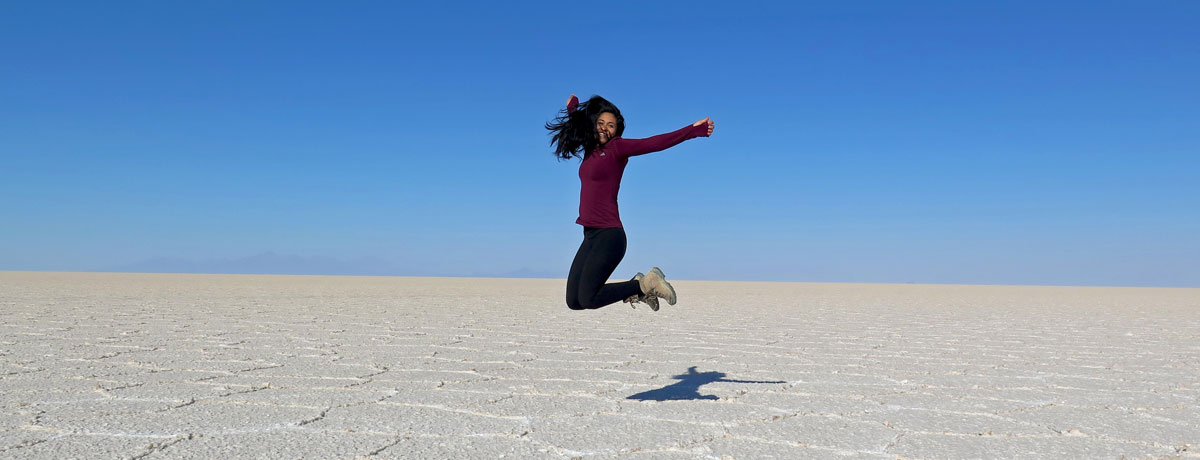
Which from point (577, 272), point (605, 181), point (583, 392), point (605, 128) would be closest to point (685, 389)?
point (583, 392)

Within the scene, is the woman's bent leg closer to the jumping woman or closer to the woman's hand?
the jumping woman

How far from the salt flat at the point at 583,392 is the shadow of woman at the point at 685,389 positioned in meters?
0.02

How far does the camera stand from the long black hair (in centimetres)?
312

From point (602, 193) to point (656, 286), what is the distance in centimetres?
39

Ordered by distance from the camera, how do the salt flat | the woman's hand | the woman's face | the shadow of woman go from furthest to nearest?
the shadow of woman < the woman's face < the woman's hand < the salt flat

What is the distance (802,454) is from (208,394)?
218 cm

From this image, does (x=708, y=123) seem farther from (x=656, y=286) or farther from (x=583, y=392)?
(x=583, y=392)

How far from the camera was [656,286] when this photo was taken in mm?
3070

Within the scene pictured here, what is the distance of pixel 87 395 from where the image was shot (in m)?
3.13

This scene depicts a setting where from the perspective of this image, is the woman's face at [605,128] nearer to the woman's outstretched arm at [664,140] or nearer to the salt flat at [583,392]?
the woman's outstretched arm at [664,140]

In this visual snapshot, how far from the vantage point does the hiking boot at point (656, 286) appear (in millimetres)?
3041

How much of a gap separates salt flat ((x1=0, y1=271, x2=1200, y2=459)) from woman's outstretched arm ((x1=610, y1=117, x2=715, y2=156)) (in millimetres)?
881

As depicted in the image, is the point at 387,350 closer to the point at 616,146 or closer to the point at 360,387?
the point at 360,387

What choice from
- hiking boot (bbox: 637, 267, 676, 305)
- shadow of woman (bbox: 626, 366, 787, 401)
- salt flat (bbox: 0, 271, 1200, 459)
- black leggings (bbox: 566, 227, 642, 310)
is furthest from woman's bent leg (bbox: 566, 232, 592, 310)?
shadow of woman (bbox: 626, 366, 787, 401)
